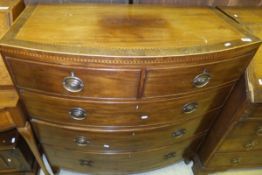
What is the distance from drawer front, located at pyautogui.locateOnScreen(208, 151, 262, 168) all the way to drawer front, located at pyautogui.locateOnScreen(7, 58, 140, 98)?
0.86 metres

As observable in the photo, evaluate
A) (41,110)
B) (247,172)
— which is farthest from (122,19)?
(247,172)

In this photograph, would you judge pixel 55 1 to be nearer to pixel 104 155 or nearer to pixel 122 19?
pixel 122 19

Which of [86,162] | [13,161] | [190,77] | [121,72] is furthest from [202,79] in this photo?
[13,161]

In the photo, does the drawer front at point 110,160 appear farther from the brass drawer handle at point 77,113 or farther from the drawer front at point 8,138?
the brass drawer handle at point 77,113

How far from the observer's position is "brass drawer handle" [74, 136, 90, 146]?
1.02 meters

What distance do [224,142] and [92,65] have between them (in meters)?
0.90

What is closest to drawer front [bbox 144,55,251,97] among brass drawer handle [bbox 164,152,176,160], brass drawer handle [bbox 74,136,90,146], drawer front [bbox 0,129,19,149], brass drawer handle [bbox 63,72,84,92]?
brass drawer handle [bbox 63,72,84,92]

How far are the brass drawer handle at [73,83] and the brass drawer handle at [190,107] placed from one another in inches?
17.9

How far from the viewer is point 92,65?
0.71m

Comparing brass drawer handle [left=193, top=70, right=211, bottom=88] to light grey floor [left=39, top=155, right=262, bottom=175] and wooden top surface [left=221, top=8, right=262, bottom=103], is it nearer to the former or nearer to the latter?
wooden top surface [left=221, top=8, right=262, bottom=103]

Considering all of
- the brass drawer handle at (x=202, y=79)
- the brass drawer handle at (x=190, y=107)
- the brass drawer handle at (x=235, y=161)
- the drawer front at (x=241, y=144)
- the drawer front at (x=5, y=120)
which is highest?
the brass drawer handle at (x=202, y=79)

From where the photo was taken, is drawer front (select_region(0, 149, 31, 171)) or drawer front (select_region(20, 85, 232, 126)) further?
drawer front (select_region(0, 149, 31, 171))

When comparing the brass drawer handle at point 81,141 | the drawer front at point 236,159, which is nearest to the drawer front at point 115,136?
the brass drawer handle at point 81,141

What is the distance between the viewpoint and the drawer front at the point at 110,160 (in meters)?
1.13
